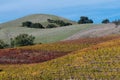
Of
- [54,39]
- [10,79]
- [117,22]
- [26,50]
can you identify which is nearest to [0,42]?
[54,39]

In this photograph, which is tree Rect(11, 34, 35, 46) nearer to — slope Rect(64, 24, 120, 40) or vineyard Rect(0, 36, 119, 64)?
slope Rect(64, 24, 120, 40)

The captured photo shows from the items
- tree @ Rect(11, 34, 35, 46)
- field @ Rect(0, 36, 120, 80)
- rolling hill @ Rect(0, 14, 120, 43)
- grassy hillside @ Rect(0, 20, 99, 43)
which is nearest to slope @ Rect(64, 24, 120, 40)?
rolling hill @ Rect(0, 14, 120, 43)

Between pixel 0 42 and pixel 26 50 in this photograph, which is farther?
pixel 0 42

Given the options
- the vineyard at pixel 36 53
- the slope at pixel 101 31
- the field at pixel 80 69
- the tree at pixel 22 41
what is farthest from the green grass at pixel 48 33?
the field at pixel 80 69

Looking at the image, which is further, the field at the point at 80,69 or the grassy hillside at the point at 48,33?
the grassy hillside at the point at 48,33

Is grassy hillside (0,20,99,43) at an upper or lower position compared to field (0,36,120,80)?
upper

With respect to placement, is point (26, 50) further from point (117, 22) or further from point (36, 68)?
point (117, 22)

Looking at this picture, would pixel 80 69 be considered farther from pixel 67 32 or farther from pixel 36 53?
pixel 67 32

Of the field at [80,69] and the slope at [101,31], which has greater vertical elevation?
the slope at [101,31]

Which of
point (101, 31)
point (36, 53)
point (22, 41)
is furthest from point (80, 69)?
point (22, 41)

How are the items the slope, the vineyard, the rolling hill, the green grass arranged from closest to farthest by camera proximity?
1. the vineyard
2. the slope
3. the rolling hill
4. the green grass

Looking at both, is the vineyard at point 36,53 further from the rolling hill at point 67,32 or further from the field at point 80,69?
the rolling hill at point 67,32

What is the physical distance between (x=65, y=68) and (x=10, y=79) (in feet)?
17.4

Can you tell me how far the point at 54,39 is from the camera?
11688 cm
